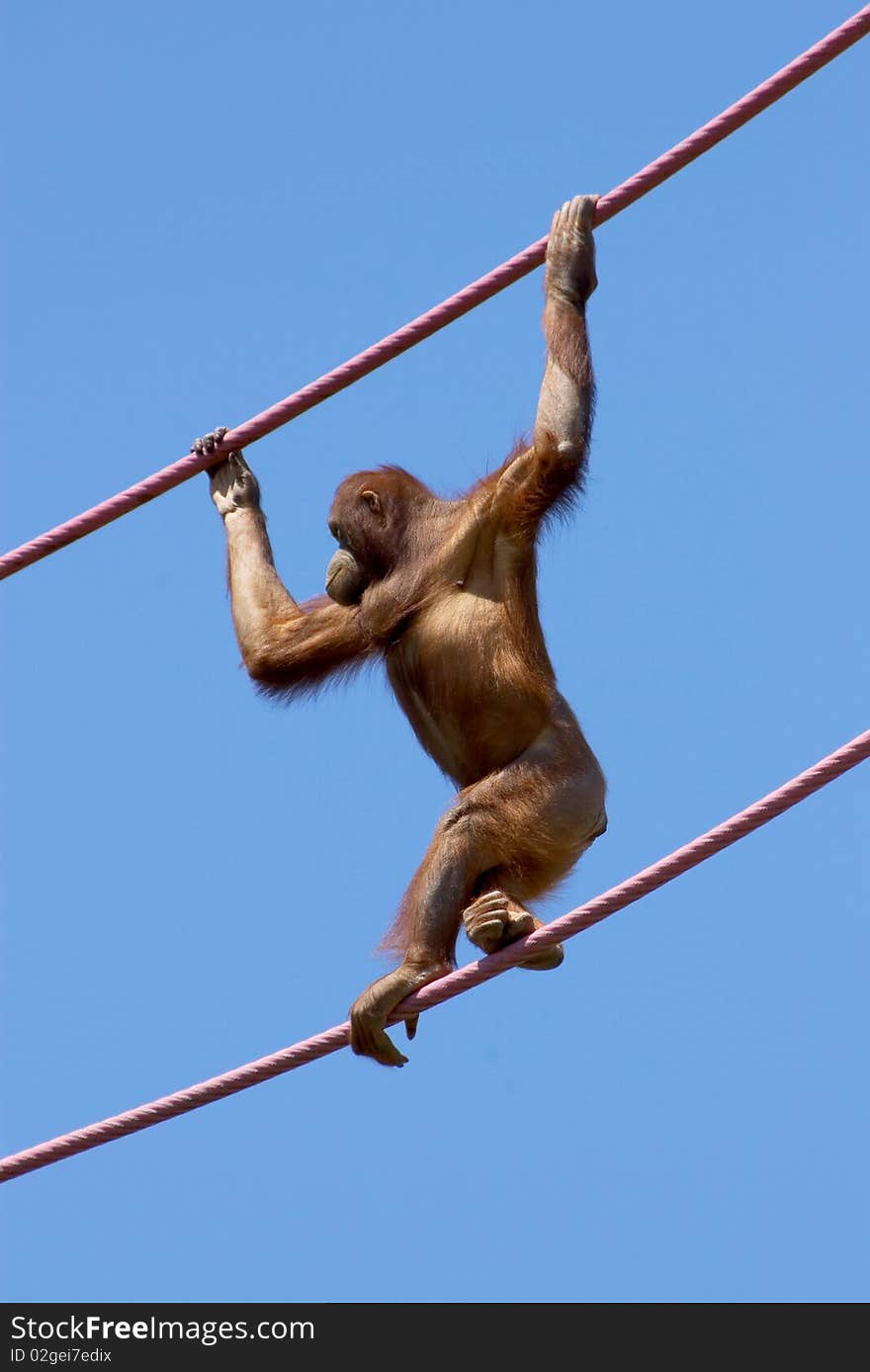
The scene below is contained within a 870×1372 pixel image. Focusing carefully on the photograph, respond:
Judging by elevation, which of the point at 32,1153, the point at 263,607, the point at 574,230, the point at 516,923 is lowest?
the point at 32,1153

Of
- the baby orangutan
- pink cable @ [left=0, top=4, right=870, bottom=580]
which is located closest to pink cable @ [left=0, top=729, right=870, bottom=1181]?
the baby orangutan

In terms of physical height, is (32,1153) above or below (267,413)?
below

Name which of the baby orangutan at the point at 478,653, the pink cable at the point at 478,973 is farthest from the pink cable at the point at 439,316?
the pink cable at the point at 478,973

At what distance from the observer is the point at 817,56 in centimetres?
680

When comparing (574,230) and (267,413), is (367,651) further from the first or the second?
(574,230)

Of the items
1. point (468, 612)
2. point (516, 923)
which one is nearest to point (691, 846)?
point (516, 923)

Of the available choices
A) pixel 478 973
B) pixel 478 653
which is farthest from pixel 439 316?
pixel 478 973

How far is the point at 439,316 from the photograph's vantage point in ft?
24.2

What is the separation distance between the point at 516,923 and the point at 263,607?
7.24 ft

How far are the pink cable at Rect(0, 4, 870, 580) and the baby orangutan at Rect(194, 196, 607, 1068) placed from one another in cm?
23

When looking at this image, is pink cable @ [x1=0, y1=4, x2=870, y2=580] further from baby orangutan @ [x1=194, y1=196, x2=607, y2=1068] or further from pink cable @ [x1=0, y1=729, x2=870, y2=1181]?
pink cable @ [x1=0, y1=729, x2=870, y2=1181]

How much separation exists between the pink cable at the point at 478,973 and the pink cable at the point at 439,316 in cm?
211

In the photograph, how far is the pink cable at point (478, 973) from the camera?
582 cm

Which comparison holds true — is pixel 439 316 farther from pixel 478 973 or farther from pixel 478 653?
pixel 478 973
